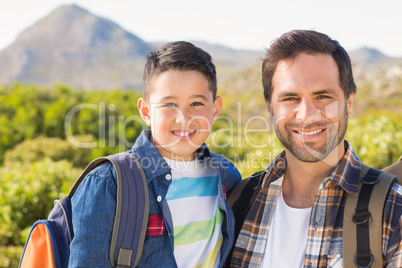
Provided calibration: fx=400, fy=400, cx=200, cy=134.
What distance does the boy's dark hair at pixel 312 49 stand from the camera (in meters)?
2.12

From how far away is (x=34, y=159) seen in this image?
10.4 m

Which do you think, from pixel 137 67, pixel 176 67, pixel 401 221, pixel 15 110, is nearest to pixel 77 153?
pixel 15 110

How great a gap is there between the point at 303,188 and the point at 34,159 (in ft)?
31.2

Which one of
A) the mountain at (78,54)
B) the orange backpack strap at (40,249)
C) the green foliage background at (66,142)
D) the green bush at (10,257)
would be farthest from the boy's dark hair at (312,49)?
the mountain at (78,54)

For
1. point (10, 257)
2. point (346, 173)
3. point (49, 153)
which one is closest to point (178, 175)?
point (346, 173)

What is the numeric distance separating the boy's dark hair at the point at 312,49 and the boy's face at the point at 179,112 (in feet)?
1.37

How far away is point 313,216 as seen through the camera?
1.92 m

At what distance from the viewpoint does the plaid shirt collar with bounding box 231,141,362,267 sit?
184 cm

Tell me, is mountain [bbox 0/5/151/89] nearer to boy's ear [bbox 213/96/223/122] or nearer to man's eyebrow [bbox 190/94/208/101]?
boy's ear [bbox 213/96/223/122]

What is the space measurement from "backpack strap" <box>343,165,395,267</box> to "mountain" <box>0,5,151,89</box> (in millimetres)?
91650

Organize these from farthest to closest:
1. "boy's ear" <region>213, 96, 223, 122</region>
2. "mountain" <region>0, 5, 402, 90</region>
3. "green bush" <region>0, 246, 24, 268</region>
A: 1. "mountain" <region>0, 5, 402, 90</region>
2. "green bush" <region>0, 246, 24, 268</region>
3. "boy's ear" <region>213, 96, 223, 122</region>

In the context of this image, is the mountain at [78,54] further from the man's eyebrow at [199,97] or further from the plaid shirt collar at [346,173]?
the plaid shirt collar at [346,173]

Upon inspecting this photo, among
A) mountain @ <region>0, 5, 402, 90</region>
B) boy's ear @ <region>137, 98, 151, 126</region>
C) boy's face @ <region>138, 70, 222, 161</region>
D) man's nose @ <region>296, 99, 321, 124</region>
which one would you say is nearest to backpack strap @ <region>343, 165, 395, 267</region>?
man's nose @ <region>296, 99, 321, 124</region>

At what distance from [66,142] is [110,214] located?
32.7 feet
